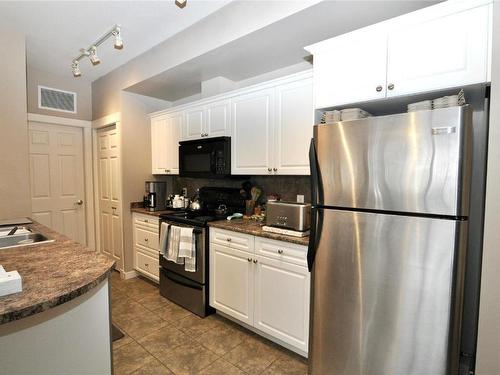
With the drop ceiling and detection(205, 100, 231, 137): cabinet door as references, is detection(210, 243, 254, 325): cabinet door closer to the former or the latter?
detection(205, 100, 231, 137): cabinet door

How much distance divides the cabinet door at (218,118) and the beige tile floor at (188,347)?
6.07ft

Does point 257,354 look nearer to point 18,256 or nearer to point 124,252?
point 18,256

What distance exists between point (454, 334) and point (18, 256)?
2131 mm

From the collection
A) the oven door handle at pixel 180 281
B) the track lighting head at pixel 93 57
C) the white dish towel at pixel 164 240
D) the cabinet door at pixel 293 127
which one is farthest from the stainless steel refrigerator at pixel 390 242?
the track lighting head at pixel 93 57

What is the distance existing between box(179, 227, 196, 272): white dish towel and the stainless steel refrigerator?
1.26 m

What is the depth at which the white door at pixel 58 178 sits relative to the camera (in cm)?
357

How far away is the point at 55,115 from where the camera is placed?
12.0ft

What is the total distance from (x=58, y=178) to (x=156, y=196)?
1573 millimetres

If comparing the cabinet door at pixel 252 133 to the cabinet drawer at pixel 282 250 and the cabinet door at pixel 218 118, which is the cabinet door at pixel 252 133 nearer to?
the cabinet door at pixel 218 118

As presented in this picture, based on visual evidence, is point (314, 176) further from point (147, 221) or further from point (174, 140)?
point (147, 221)

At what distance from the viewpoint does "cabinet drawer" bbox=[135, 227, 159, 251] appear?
123 inches

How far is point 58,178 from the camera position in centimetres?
376

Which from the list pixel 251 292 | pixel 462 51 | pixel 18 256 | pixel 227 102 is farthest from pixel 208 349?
pixel 462 51

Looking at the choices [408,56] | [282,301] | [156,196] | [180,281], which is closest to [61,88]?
[156,196]
